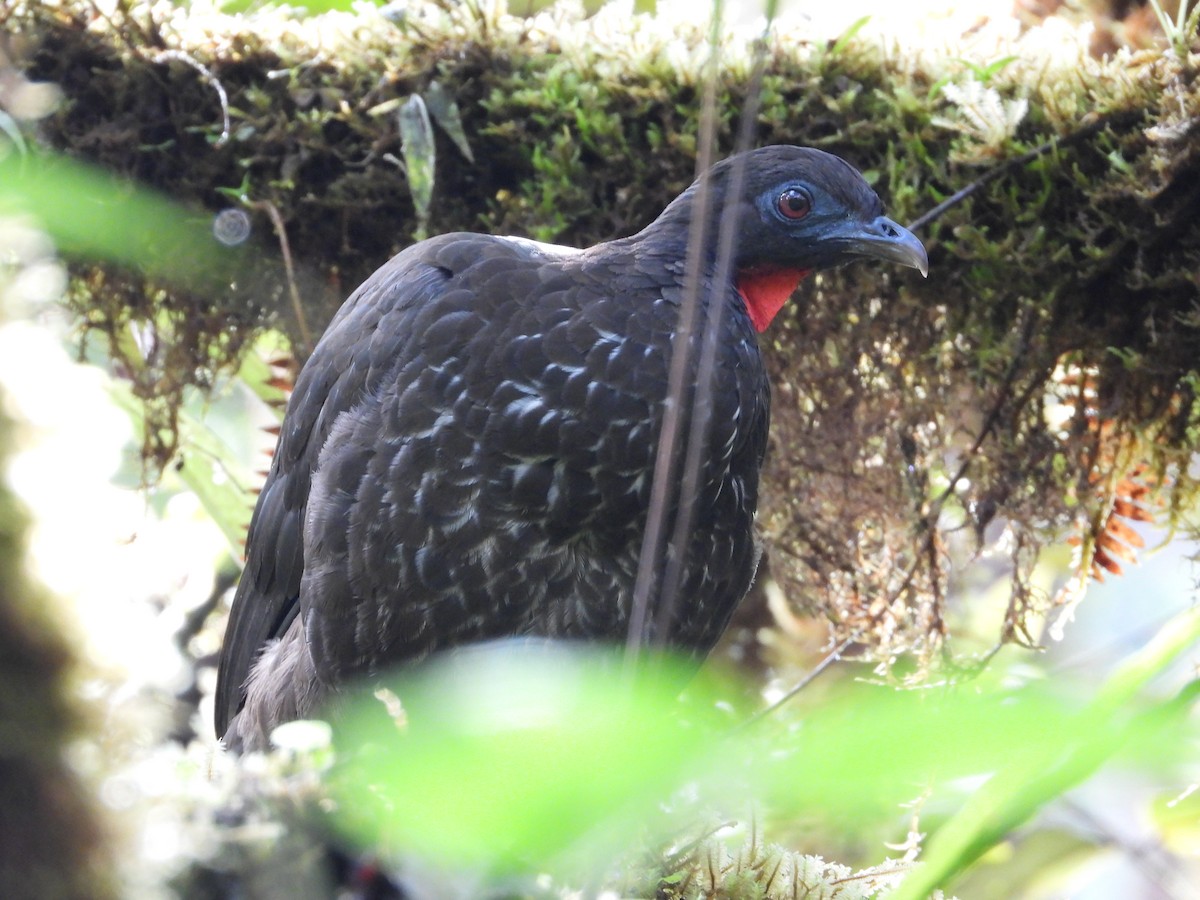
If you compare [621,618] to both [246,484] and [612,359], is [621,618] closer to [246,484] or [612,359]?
[612,359]

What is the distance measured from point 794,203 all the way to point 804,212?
0.03 meters

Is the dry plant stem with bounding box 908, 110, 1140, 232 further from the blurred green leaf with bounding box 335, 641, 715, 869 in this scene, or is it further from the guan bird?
the blurred green leaf with bounding box 335, 641, 715, 869

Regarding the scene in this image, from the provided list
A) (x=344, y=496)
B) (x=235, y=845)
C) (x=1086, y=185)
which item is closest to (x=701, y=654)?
(x=344, y=496)

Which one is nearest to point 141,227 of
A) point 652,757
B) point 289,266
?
point 289,266

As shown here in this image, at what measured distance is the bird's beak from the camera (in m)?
2.49

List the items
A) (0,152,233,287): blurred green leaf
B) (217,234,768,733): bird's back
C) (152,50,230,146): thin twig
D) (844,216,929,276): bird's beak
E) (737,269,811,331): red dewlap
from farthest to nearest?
(152,50,230,146): thin twig
(0,152,233,287): blurred green leaf
(737,269,811,331): red dewlap
(844,216,929,276): bird's beak
(217,234,768,733): bird's back

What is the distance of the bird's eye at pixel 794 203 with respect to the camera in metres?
2.53

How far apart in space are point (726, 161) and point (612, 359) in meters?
0.49

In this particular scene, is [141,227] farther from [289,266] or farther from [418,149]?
[418,149]

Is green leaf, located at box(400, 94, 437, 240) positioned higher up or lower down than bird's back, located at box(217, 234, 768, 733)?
higher up

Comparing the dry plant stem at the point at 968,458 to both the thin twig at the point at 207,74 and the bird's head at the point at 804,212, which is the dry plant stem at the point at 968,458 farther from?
the thin twig at the point at 207,74

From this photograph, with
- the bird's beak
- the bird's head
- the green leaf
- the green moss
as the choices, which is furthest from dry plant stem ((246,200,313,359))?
the bird's beak

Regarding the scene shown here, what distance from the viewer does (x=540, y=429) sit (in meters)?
2.31

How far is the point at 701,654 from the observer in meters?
2.67
